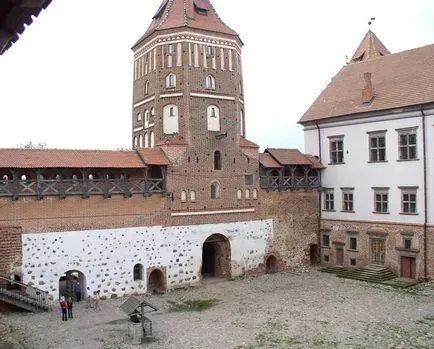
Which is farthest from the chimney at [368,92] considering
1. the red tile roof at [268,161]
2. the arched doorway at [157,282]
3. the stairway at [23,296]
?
the stairway at [23,296]

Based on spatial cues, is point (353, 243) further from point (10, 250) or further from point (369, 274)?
point (10, 250)

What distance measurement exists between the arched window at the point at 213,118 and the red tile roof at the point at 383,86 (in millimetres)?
6581

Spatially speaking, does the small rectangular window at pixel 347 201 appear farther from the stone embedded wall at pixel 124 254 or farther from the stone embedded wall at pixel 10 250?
the stone embedded wall at pixel 10 250

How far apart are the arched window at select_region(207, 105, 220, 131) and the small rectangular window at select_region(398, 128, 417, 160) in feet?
30.2

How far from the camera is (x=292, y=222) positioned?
2852cm

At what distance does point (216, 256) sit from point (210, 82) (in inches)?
361

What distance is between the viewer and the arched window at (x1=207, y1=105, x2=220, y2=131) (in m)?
25.9

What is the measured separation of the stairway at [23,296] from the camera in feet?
63.3

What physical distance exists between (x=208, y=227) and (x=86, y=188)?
6634mm

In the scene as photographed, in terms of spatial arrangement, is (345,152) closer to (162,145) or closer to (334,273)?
(334,273)

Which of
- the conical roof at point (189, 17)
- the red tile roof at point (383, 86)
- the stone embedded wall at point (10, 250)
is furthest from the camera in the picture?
the conical roof at point (189, 17)

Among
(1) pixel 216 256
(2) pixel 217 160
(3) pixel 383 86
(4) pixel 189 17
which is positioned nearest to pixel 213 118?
(2) pixel 217 160

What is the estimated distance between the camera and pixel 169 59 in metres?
25.5


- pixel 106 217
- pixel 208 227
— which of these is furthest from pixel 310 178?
pixel 106 217
